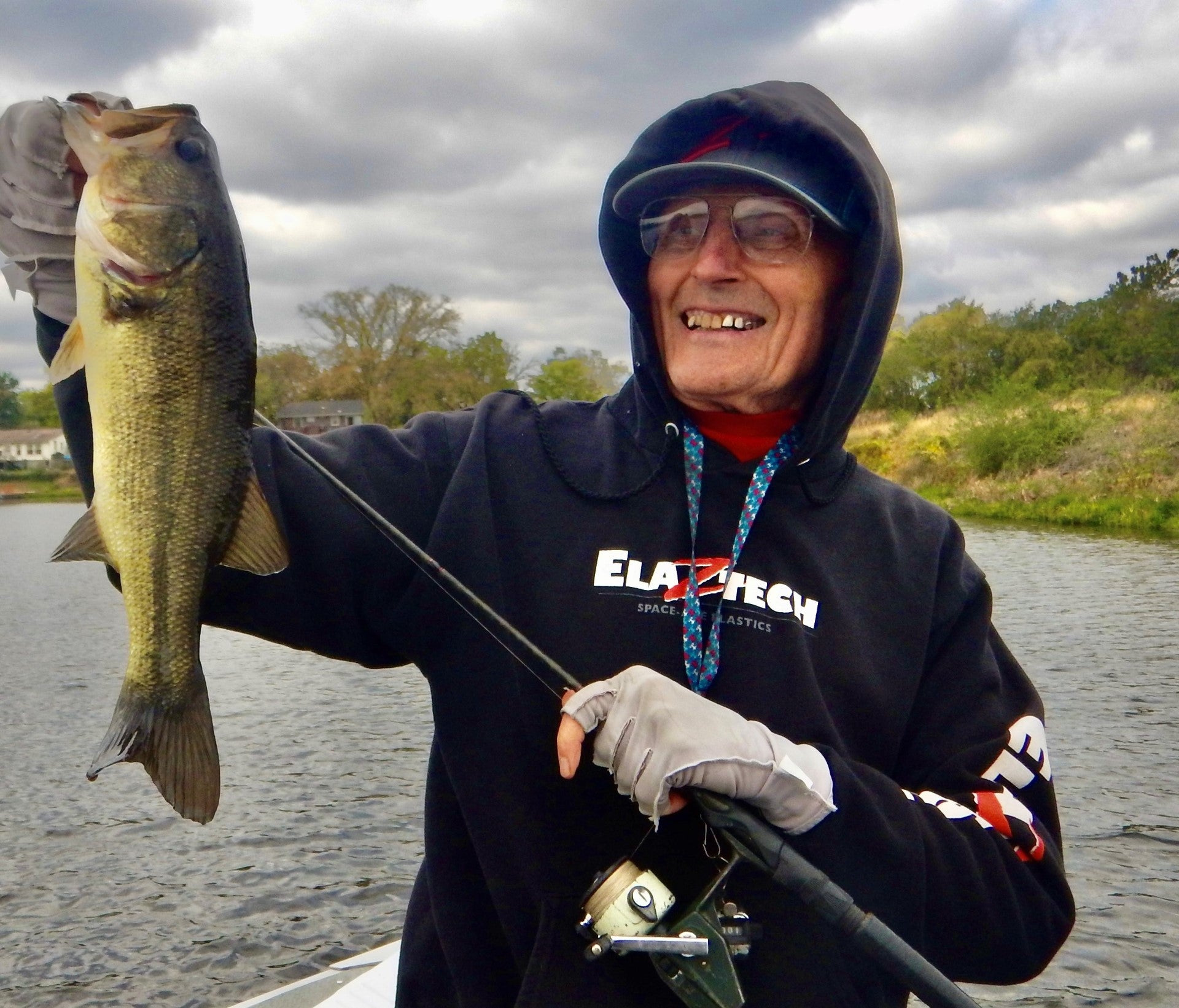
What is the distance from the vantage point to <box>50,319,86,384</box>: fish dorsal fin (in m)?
1.90

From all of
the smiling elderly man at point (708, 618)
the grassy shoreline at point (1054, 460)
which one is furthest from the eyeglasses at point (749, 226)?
the grassy shoreline at point (1054, 460)

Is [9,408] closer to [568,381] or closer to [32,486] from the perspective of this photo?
[32,486]

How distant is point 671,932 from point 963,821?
26.4 inches

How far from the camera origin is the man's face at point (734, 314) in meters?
2.41

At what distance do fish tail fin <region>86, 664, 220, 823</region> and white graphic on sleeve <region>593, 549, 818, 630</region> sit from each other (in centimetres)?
82

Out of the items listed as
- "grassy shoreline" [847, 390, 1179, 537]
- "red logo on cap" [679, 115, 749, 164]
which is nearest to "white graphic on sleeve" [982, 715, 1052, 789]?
"red logo on cap" [679, 115, 749, 164]

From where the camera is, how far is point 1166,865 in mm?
7703

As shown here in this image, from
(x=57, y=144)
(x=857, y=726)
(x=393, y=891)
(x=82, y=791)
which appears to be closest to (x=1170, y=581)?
(x=393, y=891)

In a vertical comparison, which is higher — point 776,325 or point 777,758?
point 776,325

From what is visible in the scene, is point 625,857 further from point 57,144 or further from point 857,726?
point 57,144

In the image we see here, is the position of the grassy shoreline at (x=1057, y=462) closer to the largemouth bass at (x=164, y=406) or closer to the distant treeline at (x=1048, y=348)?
the distant treeline at (x=1048, y=348)

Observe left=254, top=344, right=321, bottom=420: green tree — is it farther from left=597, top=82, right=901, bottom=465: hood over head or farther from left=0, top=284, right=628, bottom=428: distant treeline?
left=597, top=82, right=901, bottom=465: hood over head

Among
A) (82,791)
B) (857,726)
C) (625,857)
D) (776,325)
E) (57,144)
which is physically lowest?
(82,791)

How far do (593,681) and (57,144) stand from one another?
4.65ft
